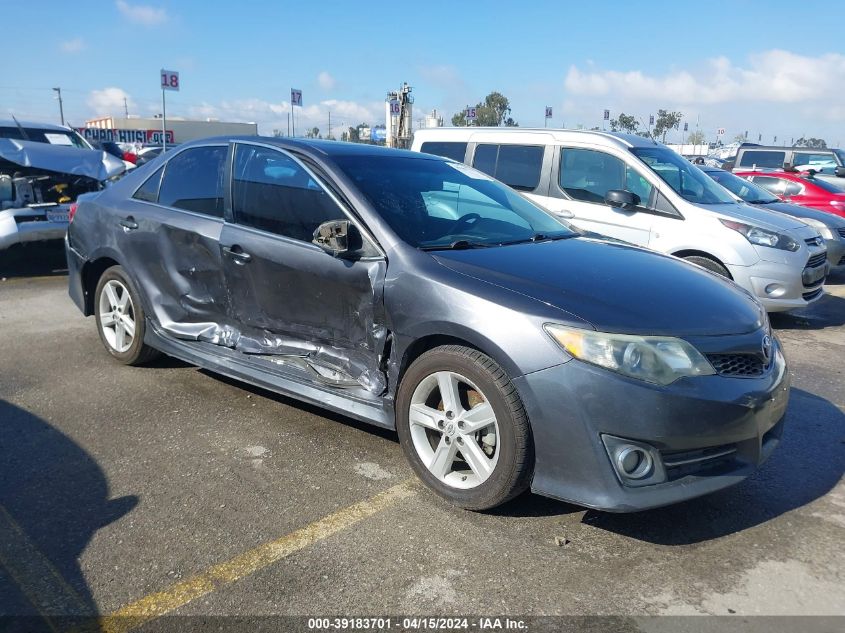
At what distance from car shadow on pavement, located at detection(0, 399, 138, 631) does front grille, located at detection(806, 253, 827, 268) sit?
6506mm

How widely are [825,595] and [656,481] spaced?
2.37 ft

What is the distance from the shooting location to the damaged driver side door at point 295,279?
11.9 feet

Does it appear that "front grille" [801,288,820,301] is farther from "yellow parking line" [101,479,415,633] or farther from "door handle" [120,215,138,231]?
"door handle" [120,215,138,231]

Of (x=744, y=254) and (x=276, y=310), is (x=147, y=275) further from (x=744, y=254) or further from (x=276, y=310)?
(x=744, y=254)

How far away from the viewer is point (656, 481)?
2.84 meters

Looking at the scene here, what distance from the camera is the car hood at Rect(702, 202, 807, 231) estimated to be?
22.9 feet

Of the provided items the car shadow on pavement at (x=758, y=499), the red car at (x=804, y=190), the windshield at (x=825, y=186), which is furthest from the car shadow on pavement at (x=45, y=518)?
the windshield at (x=825, y=186)

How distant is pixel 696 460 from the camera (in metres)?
2.91

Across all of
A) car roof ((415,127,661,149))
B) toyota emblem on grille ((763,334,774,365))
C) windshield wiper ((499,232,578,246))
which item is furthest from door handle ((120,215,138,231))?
car roof ((415,127,661,149))

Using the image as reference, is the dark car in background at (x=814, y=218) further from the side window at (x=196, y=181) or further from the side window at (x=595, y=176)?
the side window at (x=196, y=181)

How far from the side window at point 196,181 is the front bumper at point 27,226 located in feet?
14.5

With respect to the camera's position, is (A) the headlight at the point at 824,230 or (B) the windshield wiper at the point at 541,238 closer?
(B) the windshield wiper at the point at 541,238

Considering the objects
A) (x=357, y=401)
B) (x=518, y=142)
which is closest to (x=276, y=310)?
(x=357, y=401)

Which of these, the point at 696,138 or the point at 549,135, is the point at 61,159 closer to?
the point at 549,135
